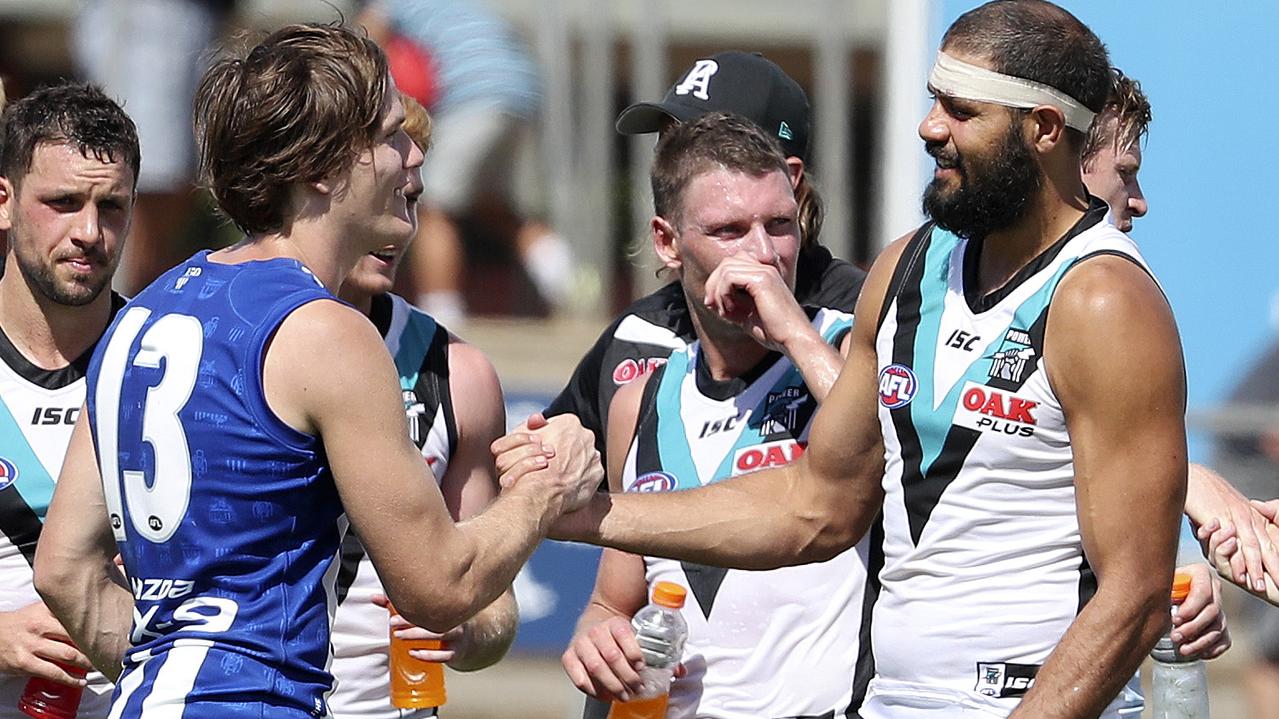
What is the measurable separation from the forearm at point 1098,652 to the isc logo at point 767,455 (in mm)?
1053

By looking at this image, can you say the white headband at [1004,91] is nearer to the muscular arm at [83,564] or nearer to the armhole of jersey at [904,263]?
the armhole of jersey at [904,263]

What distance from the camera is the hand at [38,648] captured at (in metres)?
3.90

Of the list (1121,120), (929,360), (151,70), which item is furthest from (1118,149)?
(151,70)

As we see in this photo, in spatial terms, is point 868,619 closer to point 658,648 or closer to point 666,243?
point 658,648

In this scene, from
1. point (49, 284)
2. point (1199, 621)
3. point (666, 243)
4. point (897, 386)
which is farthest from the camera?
point (666, 243)

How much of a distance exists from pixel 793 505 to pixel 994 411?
0.69 meters

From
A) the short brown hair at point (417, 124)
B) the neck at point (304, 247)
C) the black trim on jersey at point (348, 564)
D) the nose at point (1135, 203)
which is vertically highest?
A: the short brown hair at point (417, 124)

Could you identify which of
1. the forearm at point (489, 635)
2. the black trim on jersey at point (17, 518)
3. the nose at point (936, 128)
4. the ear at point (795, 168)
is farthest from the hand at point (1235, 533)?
the black trim on jersey at point (17, 518)

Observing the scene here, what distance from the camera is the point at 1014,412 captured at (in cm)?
336

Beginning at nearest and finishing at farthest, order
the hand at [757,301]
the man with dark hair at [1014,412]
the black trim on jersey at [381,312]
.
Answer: the man with dark hair at [1014,412]
the hand at [757,301]
the black trim on jersey at [381,312]

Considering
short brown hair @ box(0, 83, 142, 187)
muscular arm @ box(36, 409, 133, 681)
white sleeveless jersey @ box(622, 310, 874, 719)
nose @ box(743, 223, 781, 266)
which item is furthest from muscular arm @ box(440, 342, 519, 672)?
muscular arm @ box(36, 409, 133, 681)

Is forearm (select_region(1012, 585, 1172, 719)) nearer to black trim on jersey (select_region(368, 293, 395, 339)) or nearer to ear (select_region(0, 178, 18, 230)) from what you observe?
black trim on jersey (select_region(368, 293, 395, 339))

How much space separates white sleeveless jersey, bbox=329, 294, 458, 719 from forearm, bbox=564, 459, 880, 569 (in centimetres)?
77

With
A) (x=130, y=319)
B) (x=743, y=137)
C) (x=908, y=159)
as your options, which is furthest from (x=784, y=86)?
(x=908, y=159)
